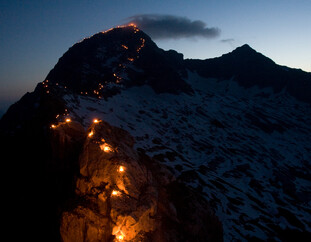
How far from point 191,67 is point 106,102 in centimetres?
12680

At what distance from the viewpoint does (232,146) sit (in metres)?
88.0

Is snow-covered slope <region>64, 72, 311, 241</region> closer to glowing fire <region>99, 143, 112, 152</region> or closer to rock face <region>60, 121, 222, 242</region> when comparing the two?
rock face <region>60, 121, 222, 242</region>

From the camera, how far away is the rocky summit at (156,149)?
55.8 feet

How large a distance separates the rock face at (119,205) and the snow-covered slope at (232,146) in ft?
69.0

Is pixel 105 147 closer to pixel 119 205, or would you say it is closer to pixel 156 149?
pixel 119 205

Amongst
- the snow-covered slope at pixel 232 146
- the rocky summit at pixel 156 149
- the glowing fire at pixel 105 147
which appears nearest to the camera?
the rocky summit at pixel 156 149

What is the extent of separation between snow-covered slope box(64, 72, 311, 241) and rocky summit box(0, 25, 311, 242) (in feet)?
1.58

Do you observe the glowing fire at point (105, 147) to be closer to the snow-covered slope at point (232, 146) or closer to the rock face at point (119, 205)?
the rock face at point (119, 205)

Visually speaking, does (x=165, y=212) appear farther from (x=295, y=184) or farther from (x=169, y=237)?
(x=295, y=184)

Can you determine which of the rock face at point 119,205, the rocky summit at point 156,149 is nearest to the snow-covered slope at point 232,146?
the rocky summit at point 156,149

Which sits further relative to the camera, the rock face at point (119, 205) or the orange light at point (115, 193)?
the orange light at point (115, 193)

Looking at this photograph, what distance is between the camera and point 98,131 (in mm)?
20812

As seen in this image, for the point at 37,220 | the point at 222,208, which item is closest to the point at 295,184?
the point at 222,208

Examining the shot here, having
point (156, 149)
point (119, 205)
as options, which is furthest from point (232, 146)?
point (119, 205)
